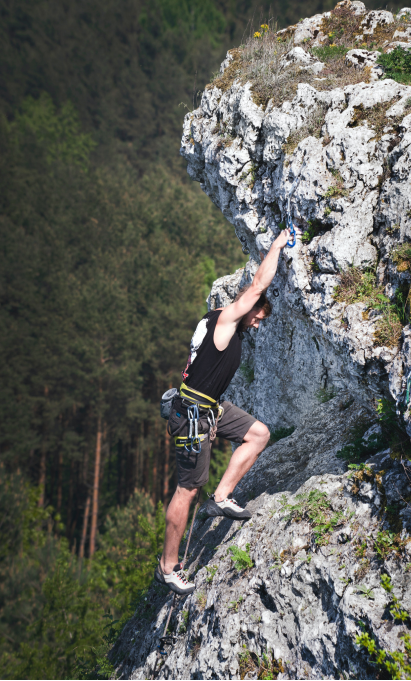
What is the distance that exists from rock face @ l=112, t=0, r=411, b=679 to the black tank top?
107 cm

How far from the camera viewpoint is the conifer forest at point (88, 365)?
1409 centimetres

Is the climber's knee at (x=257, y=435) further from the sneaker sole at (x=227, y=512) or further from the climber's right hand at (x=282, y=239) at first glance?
the climber's right hand at (x=282, y=239)

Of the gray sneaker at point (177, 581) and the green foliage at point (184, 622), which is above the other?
the gray sneaker at point (177, 581)

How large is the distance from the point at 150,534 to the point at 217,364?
894 cm

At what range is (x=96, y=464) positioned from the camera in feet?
78.6

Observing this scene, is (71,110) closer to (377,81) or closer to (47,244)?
(47,244)

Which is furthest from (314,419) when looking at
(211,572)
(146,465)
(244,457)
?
(146,465)

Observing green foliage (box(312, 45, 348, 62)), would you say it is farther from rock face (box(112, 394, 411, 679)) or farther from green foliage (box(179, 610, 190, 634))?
green foliage (box(179, 610, 190, 634))

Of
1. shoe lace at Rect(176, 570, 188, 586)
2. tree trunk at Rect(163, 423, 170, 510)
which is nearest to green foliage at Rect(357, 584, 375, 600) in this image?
shoe lace at Rect(176, 570, 188, 586)

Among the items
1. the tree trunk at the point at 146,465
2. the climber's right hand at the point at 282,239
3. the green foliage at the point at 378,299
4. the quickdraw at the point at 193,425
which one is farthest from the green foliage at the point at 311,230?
the tree trunk at the point at 146,465

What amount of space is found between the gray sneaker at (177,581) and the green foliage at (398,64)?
19.7ft

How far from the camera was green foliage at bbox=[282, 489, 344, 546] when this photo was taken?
3.79 m

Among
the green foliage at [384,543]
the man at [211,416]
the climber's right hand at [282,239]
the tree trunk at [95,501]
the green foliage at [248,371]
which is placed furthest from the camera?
the tree trunk at [95,501]

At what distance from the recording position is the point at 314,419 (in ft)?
20.1
